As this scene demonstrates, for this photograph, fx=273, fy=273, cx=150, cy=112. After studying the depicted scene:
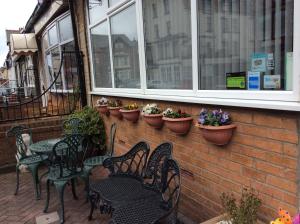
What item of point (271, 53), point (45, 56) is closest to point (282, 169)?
point (271, 53)

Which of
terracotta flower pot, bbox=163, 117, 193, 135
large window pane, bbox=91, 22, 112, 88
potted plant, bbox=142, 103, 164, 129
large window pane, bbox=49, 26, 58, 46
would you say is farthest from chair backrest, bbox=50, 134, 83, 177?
large window pane, bbox=49, 26, 58, 46

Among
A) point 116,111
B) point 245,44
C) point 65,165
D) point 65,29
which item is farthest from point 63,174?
point 65,29

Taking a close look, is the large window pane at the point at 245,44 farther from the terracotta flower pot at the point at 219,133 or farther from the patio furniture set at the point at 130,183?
the patio furniture set at the point at 130,183

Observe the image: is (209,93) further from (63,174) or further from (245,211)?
(63,174)

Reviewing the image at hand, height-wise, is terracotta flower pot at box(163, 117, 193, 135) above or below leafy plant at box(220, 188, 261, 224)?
above

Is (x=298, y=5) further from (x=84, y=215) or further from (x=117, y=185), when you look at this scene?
(x=84, y=215)

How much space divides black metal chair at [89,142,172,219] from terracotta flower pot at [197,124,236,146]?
0.46m

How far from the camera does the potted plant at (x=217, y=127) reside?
6.80ft

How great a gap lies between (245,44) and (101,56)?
3268mm

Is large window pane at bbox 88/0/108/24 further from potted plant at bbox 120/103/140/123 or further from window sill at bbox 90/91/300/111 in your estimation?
window sill at bbox 90/91/300/111

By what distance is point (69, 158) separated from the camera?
10.8 ft

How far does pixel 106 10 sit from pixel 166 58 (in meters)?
1.78

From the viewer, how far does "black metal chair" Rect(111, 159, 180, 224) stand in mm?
2107

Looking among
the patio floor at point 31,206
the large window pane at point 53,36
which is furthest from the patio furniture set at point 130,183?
the large window pane at point 53,36
